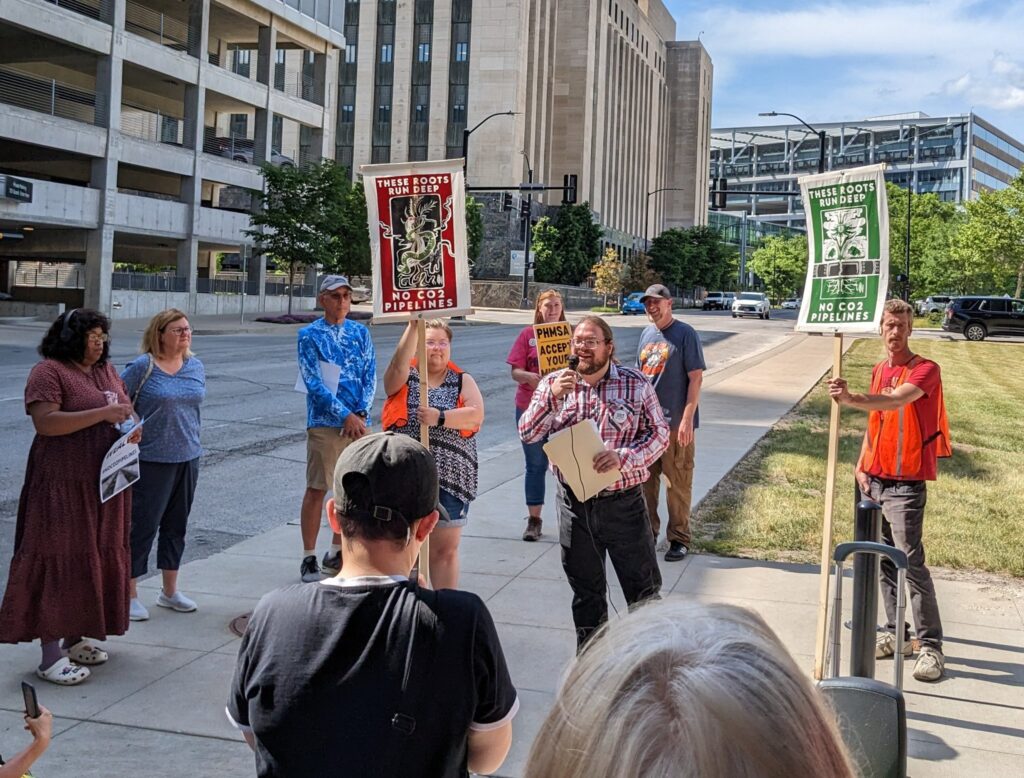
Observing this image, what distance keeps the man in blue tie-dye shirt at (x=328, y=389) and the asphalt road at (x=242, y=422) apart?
1393 millimetres

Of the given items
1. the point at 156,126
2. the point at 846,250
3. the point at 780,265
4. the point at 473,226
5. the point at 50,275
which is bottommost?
the point at 846,250

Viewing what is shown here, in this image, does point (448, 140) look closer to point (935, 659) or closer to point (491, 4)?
point (491, 4)

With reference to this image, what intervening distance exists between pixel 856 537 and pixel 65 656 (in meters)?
4.08

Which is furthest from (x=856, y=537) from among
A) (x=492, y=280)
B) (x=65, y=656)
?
(x=492, y=280)

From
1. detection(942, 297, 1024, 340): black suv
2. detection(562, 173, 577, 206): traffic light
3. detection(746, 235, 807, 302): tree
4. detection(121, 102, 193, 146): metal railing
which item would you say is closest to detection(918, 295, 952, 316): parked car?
detection(942, 297, 1024, 340): black suv

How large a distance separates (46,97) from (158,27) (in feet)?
30.3

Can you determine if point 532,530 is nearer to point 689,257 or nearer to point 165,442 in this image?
point 165,442

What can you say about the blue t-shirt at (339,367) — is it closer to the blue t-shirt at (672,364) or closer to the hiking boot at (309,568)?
the hiking boot at (309,568)

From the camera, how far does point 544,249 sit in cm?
7825

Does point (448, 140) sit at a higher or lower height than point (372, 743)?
higher

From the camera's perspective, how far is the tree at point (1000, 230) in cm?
5662

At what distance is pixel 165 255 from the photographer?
5356cm

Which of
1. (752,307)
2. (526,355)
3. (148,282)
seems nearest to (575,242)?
(752,307)

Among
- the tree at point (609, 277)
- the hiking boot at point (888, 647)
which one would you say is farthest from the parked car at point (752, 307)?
the hiking boot at point (888, 647)
